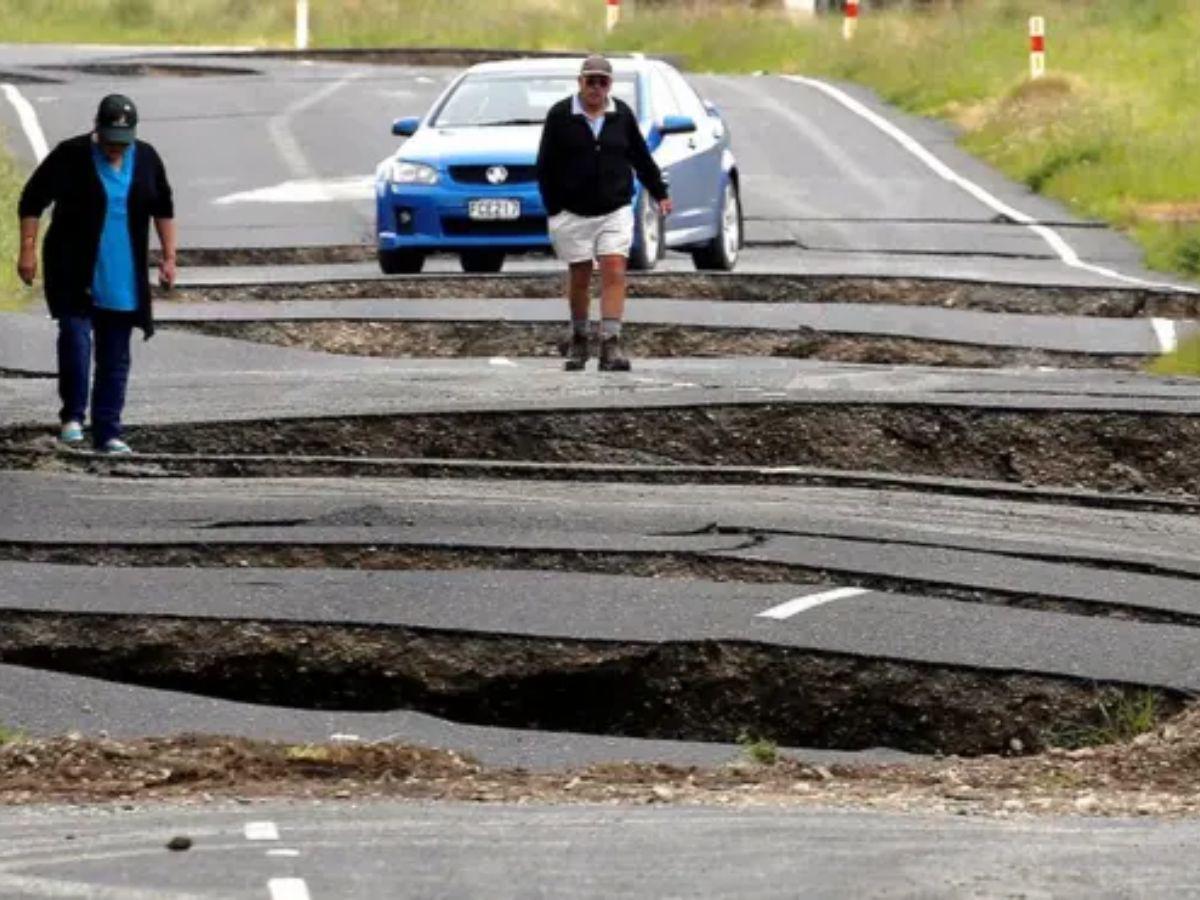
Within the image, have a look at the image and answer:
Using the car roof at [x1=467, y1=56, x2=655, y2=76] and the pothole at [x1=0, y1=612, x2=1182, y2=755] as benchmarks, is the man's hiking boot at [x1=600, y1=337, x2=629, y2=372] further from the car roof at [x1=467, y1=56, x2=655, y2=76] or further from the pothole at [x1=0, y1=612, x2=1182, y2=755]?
the pothole at [x1=0, y1=612, x2=1182, y2=755]

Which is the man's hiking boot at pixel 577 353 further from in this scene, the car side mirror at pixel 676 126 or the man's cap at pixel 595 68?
the car side mirror at pixel 676 126

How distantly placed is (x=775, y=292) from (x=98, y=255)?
8.16 meters

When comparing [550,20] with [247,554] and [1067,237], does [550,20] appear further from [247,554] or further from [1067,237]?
[247,554]

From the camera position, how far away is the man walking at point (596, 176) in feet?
60.7

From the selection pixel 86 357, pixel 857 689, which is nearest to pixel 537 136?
pixel 86 357

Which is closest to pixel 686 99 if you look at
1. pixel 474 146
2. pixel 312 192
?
pixel 474 146

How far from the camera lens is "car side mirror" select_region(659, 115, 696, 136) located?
74.5ft

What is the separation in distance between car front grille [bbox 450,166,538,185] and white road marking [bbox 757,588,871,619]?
1119 centimetres

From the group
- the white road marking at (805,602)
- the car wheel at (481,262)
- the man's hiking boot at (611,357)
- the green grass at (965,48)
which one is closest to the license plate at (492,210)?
the car wheel at (481,262)

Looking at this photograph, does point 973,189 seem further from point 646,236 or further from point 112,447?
point 112,447

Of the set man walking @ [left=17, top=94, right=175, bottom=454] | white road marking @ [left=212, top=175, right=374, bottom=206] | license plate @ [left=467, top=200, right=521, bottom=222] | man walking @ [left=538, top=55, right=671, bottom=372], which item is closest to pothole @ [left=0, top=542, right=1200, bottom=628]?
man walking @ [left=17, top=94, right=175, bottom=454]

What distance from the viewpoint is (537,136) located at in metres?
23.3

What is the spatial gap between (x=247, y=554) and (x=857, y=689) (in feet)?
9.28

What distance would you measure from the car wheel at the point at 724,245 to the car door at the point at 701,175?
11 centimetres
